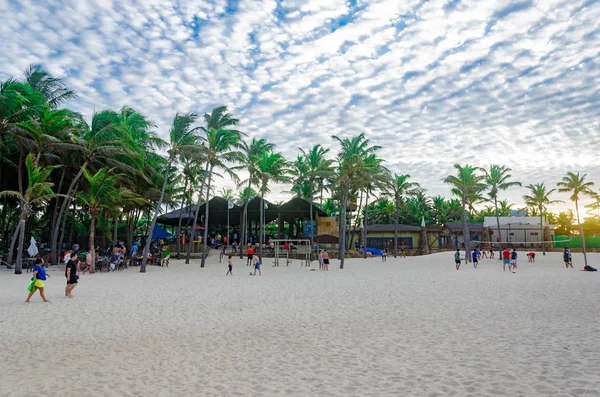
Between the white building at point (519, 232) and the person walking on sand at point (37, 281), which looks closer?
the person walking on sand at point (37, 281)

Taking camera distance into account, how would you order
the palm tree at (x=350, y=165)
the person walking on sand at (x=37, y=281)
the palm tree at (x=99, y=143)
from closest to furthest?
the person walking on sand at (x=37, y=281) < the palm tree at (x=99, y=143) < the palm tree at (x=350, y=165)

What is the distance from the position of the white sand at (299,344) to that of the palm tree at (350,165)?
13.4m

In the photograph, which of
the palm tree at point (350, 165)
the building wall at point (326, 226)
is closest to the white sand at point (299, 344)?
the palm tree at point (350, 165)

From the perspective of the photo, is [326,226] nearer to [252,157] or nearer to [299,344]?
[252,157]

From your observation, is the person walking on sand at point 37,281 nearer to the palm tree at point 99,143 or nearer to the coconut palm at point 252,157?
the palm tree at point 99,143

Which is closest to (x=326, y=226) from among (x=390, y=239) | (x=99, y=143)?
(x=390, y=239)

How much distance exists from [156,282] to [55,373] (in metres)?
10.5

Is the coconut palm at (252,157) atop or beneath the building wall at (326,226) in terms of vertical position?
atop

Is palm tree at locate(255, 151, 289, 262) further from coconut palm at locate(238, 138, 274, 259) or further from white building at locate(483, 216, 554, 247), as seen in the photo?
white building at locate(483, 216, 554, 247)

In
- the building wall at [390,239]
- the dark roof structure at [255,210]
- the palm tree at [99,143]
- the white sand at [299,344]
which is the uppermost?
the palm tree at [99,143]

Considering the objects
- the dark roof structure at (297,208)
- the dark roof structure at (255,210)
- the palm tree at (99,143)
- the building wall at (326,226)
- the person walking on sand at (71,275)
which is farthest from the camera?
the building wall at (326,226)


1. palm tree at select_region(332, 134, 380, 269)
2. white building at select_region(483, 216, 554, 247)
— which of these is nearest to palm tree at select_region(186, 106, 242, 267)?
palm tree at select_region(332, 134, 380, 269)

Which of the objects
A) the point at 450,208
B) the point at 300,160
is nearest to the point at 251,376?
the point at 300,160

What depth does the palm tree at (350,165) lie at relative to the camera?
2505 cm
